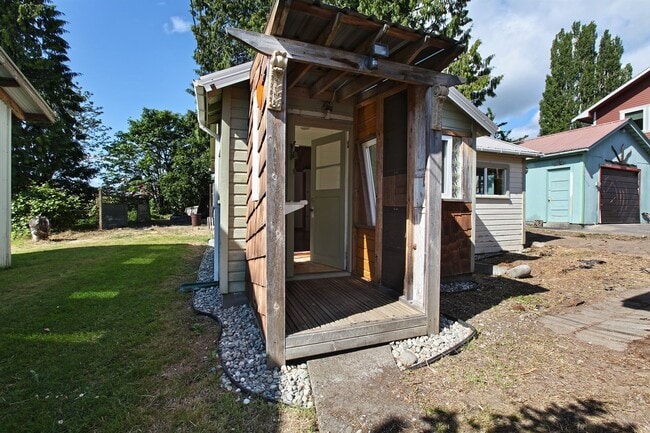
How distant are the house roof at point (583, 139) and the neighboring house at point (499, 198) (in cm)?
430

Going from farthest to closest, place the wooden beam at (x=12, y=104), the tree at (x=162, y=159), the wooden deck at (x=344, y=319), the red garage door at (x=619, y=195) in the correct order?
the tree at (x=162, y=159) < the red garage door at (x=619, y=195) < the wooden beam at (x=12, y=104) < the wooden deck at (x=344, y=319)

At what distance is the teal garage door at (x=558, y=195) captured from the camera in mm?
11281

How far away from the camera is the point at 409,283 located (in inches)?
131

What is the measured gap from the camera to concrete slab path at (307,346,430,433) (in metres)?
1.92

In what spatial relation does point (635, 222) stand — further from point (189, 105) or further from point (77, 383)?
point (189, 105)

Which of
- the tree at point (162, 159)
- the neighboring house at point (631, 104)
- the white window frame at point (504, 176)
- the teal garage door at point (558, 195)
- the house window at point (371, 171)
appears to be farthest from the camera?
the tree at point (162, 159)

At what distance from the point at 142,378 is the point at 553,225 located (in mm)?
13831

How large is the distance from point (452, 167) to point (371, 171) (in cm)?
240

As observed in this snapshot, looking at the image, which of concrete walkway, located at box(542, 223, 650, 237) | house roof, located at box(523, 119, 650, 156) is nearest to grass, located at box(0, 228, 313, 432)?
concrete walkway, located at box(542, 223, 650, 237)

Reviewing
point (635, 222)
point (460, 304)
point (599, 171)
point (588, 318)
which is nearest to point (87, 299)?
point (460, 304)

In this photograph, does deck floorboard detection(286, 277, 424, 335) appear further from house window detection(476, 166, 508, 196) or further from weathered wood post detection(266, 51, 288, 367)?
house window detection(476, 166, 508, 196)

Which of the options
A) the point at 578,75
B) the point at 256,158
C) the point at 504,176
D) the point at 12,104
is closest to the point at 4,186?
the point at 12,104

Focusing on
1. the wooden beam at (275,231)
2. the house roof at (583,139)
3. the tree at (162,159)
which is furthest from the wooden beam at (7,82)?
the house roof at (583,139)

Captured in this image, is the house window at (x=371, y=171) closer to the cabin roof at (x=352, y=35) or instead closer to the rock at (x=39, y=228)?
the cabin roof at (x=352, y=35)
